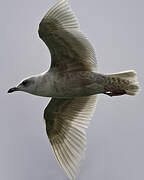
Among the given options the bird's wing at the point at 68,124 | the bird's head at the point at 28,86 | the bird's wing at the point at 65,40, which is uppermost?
the bird's wing at the point at 65,40

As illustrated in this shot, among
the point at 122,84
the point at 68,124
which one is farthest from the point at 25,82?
the point at 122,84

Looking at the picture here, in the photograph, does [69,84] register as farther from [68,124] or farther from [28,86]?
[68,124]

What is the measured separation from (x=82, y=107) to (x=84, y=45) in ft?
5.28

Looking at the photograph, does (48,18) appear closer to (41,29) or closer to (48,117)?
(41,29)

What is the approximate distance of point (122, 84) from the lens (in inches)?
480

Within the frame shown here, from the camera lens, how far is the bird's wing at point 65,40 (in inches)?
463

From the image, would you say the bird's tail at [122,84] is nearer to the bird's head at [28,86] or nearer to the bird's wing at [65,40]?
the bird's wing at [65,40]

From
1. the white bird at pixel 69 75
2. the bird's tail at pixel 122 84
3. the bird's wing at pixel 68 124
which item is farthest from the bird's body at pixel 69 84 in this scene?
the bird's wing at pixel 68 124

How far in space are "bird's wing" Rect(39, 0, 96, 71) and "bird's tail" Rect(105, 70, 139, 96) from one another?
0.47 meters

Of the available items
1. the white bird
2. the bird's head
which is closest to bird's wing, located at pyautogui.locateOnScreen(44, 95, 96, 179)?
the white bird

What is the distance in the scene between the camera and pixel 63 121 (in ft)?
43.5

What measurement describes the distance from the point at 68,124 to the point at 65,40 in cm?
213

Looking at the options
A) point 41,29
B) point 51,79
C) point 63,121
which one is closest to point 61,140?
point 63,121

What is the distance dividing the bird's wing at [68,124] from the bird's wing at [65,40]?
42.4 inches
